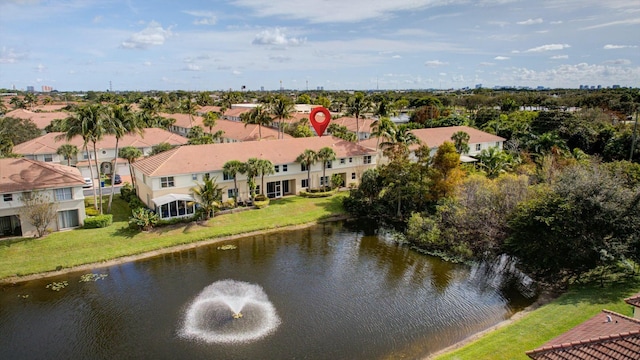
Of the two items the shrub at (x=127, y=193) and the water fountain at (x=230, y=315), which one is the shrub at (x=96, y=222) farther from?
the water fountain at (x=230, y=315)

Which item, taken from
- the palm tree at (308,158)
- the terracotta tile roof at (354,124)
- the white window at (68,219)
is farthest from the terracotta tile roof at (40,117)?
the palm tree at (308,158)

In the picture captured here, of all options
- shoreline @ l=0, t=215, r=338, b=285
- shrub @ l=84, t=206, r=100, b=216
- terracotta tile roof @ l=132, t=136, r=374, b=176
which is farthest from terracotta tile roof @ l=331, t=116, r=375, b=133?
shrub @ l=84, t=206, r=100, b=216

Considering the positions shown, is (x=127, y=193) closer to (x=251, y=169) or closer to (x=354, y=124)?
(x=251, y=169)

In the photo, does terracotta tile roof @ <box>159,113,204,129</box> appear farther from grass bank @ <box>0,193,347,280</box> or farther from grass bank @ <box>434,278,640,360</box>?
grass bank @ <box>434,278,640,360</box>

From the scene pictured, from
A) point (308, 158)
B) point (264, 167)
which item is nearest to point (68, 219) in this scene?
point (264, 167)

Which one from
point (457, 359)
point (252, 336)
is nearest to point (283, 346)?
point (252, 336)

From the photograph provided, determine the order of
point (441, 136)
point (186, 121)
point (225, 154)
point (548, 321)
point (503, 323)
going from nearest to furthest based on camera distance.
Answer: point (548, 321) → point (503, 323) → point (225, 154) → point (441, 136) → point (186, 121)
